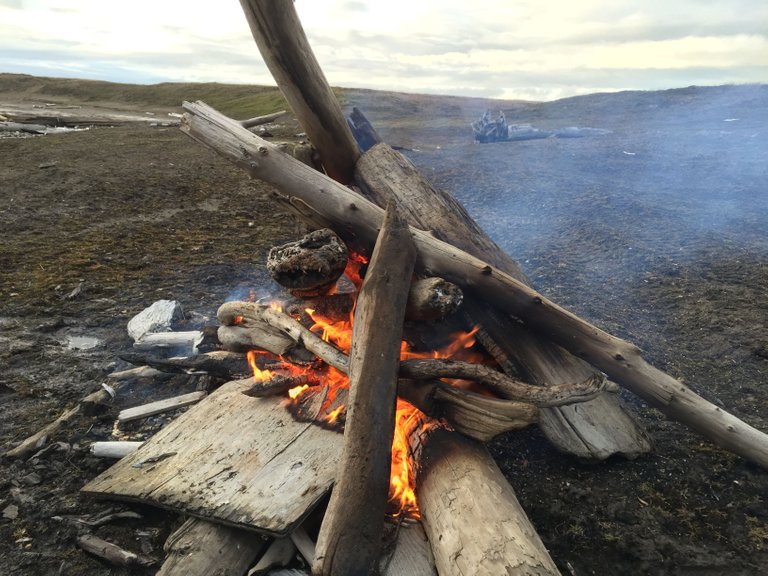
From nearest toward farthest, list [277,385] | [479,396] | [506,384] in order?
[479,396], [506,384], [277,385]

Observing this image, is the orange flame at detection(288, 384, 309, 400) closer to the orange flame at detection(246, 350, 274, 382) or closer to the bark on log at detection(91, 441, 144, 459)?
the orange flame at detection(246, 350, 274, 382)

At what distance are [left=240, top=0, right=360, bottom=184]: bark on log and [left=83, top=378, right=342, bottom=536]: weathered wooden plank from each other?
205 cm

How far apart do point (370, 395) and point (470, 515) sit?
754mm

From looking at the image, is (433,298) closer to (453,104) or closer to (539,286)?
(539,286)

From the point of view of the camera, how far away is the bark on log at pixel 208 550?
2.61 m

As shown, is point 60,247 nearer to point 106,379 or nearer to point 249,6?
point 106,379

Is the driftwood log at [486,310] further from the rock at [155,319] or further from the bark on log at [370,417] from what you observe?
the rock at [155,319]

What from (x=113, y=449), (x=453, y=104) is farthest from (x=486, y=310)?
(x=453, y=104)

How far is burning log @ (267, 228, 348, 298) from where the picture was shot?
129 inches

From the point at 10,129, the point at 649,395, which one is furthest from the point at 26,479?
the point at 10,129

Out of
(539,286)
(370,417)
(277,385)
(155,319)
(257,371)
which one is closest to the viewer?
(370,417)

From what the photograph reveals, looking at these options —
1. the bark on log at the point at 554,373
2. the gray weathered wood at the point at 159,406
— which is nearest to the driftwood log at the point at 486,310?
the bark on log at the point at 554,373

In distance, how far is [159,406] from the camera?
403 cm

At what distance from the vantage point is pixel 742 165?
10891mm
